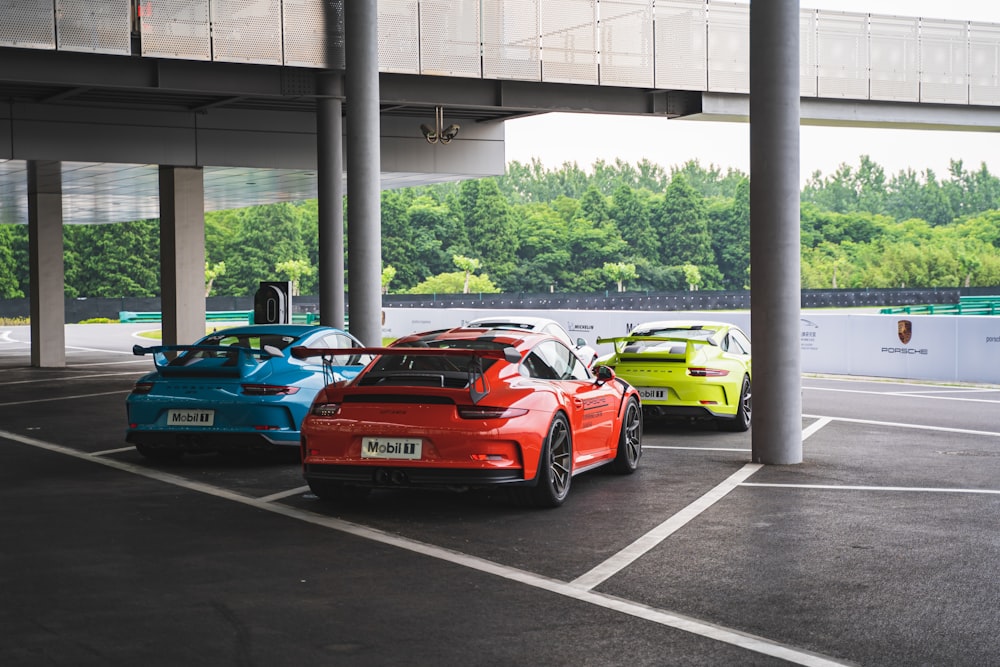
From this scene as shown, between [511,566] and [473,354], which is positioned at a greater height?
[473,354]

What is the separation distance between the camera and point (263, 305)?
23625 millimetres

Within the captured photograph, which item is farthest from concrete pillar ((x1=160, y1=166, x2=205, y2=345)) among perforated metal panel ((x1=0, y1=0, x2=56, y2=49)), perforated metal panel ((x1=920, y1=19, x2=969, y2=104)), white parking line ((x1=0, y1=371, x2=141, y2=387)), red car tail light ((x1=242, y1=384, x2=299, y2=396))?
perforated metal panel ((x1=920, y1=19, x2=969, y2=104))

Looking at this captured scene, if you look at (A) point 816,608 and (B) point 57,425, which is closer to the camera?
(A) point 816,608

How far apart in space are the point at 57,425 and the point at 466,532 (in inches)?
377

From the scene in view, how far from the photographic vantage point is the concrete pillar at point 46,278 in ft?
102

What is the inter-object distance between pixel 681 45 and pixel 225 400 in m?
14.6

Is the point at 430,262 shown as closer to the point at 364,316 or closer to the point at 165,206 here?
the point at 165,206

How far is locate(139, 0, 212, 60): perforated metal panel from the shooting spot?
62.3 feet

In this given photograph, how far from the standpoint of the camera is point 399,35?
20.9m

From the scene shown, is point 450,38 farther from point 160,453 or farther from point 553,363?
point 553,363

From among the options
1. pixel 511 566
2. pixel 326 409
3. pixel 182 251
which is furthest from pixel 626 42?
pixel 511 566

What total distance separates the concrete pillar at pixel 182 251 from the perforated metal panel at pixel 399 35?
726 centimetres

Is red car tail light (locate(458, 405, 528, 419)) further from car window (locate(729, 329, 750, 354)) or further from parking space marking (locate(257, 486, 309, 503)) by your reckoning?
car window (locate(729, 329, 750, 354))

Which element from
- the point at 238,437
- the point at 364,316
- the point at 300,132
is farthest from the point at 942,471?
the point at 300,132
